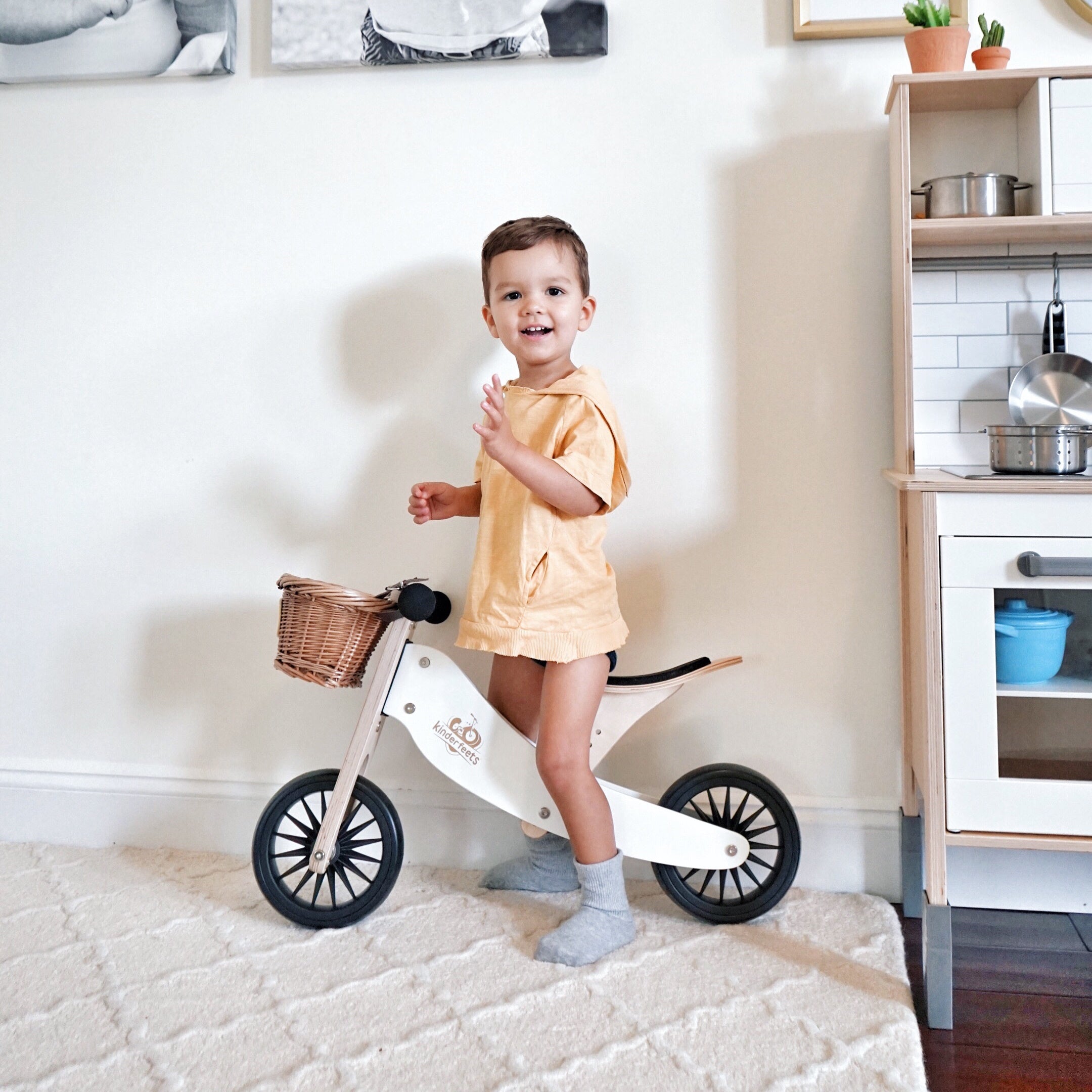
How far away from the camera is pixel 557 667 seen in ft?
5.46

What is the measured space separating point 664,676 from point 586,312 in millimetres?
652

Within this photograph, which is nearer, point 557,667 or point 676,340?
point 557,667

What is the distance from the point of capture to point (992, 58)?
5.34ft

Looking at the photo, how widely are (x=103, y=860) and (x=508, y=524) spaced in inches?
44.1

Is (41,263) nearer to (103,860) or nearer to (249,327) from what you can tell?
(249,327)

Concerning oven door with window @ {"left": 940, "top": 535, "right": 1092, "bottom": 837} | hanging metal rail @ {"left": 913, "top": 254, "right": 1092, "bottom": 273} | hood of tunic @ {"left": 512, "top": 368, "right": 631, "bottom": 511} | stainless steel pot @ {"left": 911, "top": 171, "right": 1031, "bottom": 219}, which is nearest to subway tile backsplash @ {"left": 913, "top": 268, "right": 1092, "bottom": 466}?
hanging metal rail @ {"left": 913, "top": 254, "right": 1092, "bottom": 273}

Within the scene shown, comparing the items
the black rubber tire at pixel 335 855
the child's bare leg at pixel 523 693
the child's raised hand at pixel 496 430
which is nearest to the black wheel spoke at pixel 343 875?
the black rubber tire at pixel 335 855

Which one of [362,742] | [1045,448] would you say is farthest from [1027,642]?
[362,742]

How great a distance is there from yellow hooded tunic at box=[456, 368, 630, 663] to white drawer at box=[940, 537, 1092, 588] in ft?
1.74

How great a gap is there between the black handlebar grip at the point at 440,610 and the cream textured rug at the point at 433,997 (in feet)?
1.73

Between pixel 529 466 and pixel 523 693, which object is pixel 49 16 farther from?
pixel 523 693

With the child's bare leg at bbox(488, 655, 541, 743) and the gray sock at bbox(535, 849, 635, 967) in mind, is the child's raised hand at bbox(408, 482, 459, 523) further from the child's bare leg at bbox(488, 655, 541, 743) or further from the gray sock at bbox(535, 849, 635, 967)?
the gray sock at bbox(535, 849, 635, 967)

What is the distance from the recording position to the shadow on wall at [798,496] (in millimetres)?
1851

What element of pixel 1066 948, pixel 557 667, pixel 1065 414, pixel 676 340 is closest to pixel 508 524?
pixel 557 667
